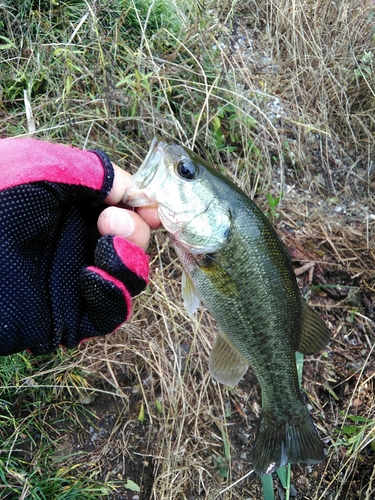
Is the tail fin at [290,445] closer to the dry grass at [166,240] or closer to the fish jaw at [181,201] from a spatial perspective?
the dry grass at [166,240]

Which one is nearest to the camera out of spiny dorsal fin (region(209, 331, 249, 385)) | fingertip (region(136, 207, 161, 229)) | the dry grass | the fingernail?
the fingernail

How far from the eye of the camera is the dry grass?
2.33 m

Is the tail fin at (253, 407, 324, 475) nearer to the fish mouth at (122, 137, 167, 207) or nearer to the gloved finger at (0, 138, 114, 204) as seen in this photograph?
the fish mouth at (122, 137, 167, 207)

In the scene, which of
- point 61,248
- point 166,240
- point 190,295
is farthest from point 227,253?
point 166,240

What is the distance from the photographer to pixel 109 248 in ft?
5.02

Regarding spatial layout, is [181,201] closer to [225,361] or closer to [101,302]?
[101,302]

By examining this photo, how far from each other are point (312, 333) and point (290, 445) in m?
0.50

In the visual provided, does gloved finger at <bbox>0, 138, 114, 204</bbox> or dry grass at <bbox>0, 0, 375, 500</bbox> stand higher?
gloved finger at <bbox>0, 138, 114, 204</bbox>

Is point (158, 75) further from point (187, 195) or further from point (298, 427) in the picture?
point (298, 427)

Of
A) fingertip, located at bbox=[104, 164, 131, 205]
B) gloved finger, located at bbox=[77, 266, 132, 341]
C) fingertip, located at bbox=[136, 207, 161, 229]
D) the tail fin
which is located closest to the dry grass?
the tail fin

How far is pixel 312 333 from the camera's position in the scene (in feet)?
6.06

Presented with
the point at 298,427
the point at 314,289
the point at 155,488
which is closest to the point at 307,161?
the point at 314,289

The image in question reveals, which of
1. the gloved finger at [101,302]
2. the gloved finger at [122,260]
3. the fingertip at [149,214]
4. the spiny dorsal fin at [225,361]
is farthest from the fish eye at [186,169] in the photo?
the spiny dorsal fin at [225,361]

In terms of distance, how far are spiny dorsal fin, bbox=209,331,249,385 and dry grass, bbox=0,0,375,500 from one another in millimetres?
674
